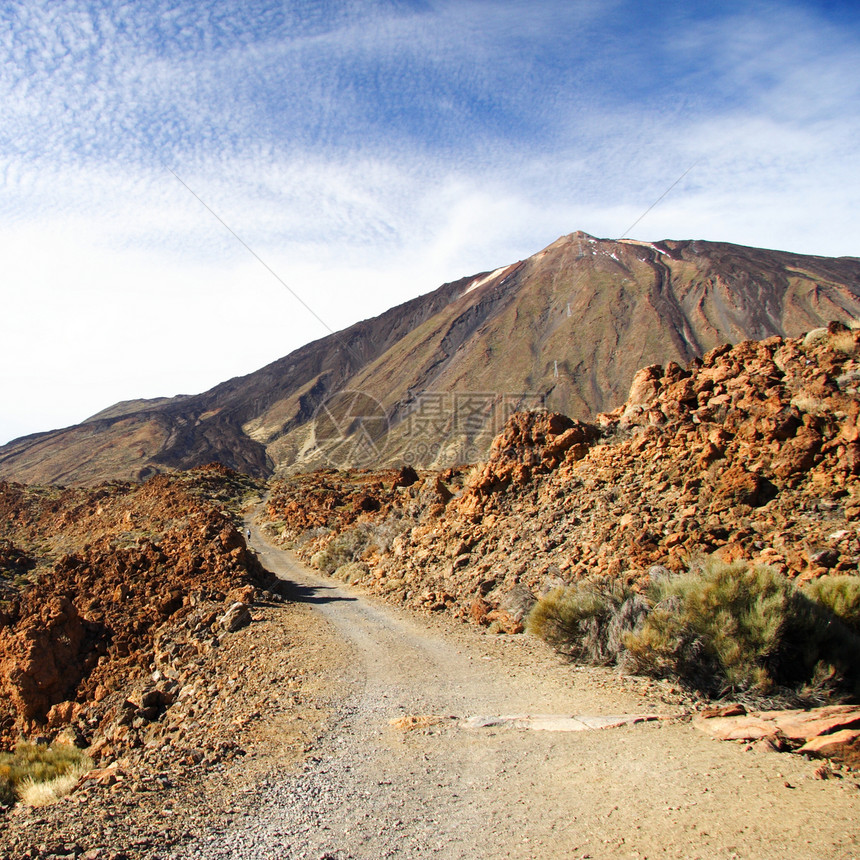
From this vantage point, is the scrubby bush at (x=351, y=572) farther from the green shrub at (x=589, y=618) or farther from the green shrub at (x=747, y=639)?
the green shrub at (x=747, y=639)

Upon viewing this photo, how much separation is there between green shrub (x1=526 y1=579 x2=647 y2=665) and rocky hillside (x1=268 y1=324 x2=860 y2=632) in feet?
2.85

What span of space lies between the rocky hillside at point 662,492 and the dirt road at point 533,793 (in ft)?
10.5

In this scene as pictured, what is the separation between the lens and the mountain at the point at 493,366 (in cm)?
7773

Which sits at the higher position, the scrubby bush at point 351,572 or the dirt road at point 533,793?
the dirt road at point 533,793

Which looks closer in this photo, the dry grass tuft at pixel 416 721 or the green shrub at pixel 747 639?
the dry grass tuft at pixel 416 721

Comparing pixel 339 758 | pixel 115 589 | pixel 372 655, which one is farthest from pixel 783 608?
pixel 115 589

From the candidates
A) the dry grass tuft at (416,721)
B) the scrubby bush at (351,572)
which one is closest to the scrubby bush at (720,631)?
the dry grass tuft at (416,721)

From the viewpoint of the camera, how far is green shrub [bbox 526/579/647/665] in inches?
279

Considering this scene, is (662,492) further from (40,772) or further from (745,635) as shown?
(40,772)

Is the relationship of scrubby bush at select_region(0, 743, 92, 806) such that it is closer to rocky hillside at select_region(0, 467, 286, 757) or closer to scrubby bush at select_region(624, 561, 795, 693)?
rocky hillside at select_region(0, 467, 286, 757)

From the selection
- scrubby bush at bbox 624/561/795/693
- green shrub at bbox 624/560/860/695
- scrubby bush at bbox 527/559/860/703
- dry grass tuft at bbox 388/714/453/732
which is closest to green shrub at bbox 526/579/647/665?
scrubby bush at bbox 527/559/860/703

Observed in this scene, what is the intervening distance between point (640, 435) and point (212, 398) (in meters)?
124

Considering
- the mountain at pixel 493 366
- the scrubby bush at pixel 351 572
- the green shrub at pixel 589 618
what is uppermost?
the mountain at pixel 493 366

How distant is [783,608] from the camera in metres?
5.75
